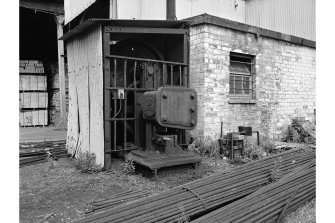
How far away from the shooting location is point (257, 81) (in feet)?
27.9

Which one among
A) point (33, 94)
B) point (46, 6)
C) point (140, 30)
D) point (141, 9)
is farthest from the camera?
point (33, 94)

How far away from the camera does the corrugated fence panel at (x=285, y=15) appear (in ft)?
39.7

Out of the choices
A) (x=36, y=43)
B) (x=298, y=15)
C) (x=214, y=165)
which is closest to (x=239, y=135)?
(x=214, y=165)

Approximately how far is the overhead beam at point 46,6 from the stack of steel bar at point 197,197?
1028 cm

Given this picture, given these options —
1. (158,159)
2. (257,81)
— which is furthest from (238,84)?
(158,159)

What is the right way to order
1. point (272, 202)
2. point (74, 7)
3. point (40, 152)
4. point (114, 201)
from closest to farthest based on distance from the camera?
point (272, 202) < point (114, 201) < point (40, 152) < point (74, 7)

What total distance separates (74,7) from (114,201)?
8391mm

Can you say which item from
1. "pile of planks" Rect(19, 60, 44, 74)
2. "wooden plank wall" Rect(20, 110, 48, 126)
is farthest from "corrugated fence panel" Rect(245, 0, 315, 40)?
"wooden plank wall" Rect(20, 110, 48, 126)

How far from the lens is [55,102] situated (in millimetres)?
13836

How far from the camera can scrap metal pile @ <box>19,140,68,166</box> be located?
6.55 metres

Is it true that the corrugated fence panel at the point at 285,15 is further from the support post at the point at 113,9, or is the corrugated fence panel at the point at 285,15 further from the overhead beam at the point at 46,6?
the overhead beam at the point at 46,6

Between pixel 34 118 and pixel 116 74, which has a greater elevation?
pixel 116 74

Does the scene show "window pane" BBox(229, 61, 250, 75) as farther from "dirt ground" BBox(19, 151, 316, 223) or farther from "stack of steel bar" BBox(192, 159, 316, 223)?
"stack of steel bar" BBox(192, 159, 316, 223)

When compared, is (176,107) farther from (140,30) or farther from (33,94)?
(33,94)
